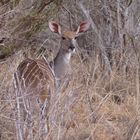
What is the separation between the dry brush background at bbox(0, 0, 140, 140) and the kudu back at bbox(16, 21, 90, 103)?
0.12 metres

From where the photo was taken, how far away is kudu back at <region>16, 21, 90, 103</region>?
14.0ft

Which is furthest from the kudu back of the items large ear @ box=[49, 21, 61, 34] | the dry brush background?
the dry brush background

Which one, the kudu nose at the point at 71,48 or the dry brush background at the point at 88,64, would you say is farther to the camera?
the kudu nose at the point at 71,48

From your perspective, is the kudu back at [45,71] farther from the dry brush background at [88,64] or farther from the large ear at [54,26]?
the dry brush background at [88,64]

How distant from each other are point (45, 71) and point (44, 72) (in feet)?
0.17

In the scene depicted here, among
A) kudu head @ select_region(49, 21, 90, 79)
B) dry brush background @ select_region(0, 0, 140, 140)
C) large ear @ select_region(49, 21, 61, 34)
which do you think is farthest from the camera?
kudu head @ select_region(49, 21, 90, 79)

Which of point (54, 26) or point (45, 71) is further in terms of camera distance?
point (54, 26)

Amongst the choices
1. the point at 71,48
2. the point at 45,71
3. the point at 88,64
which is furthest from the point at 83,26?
the point at 88,64

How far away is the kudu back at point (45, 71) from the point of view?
427cm

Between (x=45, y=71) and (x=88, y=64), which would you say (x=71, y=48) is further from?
(x=88, y=64)

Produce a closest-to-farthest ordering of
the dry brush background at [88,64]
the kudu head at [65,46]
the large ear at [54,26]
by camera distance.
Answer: the dry brush background at [88,64]
the large ear at [54,26]
the kudu head at [65,46]

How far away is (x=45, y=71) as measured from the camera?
4590 mm

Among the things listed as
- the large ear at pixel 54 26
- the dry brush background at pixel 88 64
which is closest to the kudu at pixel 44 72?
the large ear at pixel 54 26

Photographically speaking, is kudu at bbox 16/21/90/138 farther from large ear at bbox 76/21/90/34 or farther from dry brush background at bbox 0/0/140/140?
dry brush background at bbox 0/0/140/140
